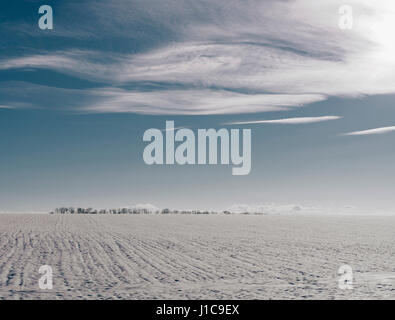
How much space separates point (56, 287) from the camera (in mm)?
13883

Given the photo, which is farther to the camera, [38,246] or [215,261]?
[38,246]

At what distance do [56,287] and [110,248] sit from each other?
11808mm

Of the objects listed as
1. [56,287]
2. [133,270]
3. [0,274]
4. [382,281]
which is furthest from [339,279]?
[0,274]

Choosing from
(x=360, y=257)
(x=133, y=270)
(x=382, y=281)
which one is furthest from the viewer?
(x=360, y=257)

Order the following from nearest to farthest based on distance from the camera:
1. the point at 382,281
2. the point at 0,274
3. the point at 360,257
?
1. the point at 382,281
2. the point at 0,274
3. the point at 360,257

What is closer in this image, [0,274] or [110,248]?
[0,274]

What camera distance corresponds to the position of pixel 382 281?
49.6 feet
